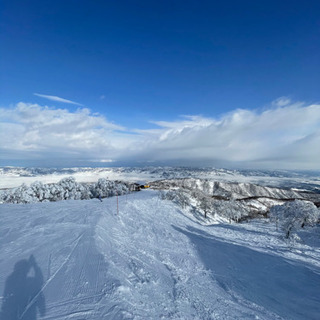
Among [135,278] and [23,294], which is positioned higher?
[23,294]

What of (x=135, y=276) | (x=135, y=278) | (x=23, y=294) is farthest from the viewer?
(x=135, y=276)

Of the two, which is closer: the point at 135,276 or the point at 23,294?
the point at 23,294

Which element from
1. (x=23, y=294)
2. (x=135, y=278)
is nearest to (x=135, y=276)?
(x=135, y=278)

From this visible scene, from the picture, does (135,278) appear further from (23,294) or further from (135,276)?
(23,294)

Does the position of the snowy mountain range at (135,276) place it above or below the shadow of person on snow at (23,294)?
below

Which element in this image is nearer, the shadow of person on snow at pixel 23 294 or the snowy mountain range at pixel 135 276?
the shadow of person on snow at pixel 23 294

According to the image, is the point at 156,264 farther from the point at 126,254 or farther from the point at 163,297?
the point at 163,297

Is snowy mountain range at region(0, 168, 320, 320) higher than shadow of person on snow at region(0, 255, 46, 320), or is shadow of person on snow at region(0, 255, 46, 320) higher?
shadow of person on snow at region(0, 255, 46, 320)
